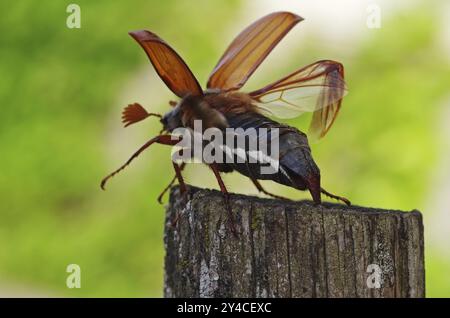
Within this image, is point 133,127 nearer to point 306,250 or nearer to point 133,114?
point 133,114

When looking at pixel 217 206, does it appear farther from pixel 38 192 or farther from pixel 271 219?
pixel 38 192

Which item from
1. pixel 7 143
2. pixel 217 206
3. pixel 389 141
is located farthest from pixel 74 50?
pixel 217 206

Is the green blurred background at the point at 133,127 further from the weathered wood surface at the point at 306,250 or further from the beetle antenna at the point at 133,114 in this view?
the weathered wood surface at the point at 306,250

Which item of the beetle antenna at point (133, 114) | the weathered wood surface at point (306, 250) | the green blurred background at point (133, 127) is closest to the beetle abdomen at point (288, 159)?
the weathered wood surface at point (306, 250)

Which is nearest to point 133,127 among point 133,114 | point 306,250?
point 133,114

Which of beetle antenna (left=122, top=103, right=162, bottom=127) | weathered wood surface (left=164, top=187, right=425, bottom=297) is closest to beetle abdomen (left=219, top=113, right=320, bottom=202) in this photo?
weathered wood surface (left=164, top=187, right=425, bottom=297)

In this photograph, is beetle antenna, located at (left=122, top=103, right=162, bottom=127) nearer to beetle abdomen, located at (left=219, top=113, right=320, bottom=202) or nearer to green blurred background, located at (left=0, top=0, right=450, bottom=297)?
beetle abdomen, located at (left=219, top=113, right=320, bottom=202)
